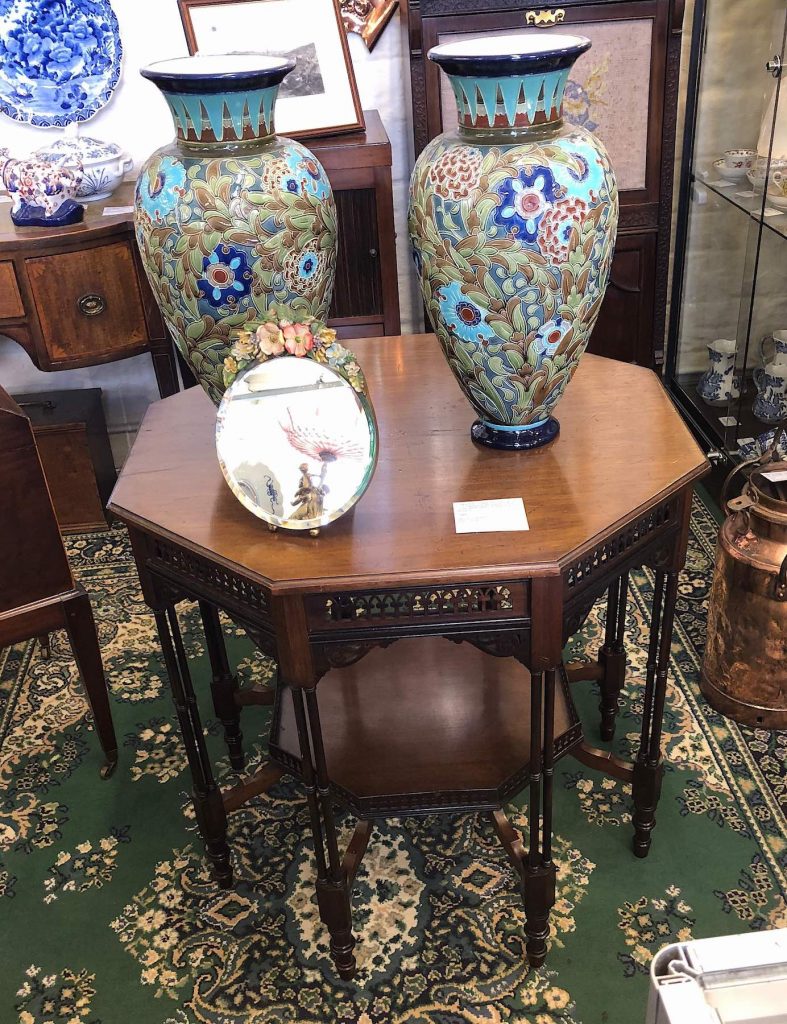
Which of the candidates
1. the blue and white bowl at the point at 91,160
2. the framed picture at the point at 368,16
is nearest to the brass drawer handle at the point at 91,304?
the blue and white bowl at the point at 91,160

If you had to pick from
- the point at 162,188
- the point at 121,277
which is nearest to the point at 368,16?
the point at 121,277

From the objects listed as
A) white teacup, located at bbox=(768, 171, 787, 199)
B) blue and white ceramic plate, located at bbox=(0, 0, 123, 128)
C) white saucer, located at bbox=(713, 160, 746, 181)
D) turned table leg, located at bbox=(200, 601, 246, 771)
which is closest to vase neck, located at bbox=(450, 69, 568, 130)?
turned table leg, located at bbox=(200, 601, 246, 771)

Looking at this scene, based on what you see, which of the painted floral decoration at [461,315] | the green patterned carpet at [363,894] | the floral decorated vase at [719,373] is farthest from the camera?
the floral decorated vase at [719,373]

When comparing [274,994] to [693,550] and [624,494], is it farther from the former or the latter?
[693,550]

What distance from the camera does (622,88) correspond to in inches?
108

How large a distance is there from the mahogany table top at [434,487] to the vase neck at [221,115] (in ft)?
1.58

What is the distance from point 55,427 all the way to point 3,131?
95 centimetres

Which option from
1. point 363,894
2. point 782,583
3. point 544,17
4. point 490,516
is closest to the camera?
point 490,516

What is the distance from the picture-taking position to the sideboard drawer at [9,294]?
8.63 ft

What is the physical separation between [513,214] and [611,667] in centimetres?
115

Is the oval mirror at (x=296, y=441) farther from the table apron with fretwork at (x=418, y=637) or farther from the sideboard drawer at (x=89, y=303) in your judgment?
the sideboard drawer at (x=89, y=303)

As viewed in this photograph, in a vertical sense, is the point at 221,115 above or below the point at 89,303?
above

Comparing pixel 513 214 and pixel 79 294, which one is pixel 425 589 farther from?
pixel 79 294

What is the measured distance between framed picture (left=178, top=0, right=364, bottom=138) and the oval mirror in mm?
1603
